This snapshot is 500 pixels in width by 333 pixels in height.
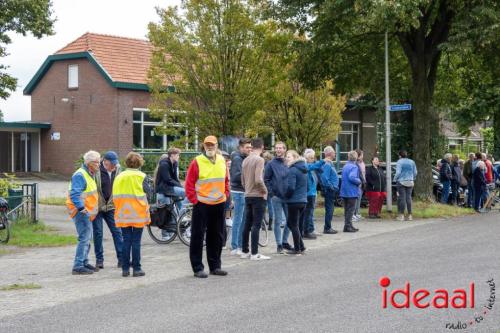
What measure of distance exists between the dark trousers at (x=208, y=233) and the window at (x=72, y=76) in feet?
97.1

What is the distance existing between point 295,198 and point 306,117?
1899 cm

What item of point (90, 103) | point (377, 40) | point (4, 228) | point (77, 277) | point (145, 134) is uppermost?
point (377, 40)

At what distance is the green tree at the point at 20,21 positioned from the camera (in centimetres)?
2031

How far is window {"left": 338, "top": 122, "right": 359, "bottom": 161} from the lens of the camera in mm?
46594

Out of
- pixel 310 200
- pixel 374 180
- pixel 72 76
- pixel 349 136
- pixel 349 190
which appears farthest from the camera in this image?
pixel 349 136

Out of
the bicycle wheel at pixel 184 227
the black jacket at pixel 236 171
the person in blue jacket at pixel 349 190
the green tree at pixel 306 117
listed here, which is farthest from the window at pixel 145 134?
the black jacket at pixel 236 171

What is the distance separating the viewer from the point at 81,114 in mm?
38031

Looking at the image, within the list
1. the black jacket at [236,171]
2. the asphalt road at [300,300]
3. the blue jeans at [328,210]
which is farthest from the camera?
the blue jeans at [328,210]

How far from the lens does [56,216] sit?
64.6ft

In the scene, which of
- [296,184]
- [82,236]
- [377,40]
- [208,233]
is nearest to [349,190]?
[296,184]

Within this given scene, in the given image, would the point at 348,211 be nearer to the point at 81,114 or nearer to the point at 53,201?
the point at 53,201

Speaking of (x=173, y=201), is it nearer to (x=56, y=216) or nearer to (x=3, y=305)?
(x=3, y=305)

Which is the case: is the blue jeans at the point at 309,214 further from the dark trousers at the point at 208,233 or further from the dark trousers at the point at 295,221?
the dark trousers at the point at 208,233

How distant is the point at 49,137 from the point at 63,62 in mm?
4165
